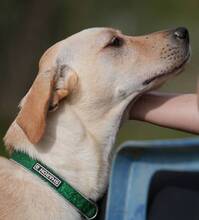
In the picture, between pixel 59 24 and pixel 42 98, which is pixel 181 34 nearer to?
pixel 42 98

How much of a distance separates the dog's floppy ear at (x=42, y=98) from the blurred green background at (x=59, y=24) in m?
4.07

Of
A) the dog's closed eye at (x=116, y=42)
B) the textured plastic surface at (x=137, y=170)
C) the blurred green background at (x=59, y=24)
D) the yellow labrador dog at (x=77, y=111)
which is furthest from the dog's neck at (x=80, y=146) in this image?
the blurred green background at (x=59, y=24)

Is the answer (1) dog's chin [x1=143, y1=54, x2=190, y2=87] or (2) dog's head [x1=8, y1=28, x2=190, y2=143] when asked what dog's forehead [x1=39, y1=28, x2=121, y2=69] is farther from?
(1) dog's chin [x1=143, y1=54, x2=190, y2=87]

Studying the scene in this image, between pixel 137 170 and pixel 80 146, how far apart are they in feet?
1.80

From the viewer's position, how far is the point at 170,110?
2.39 metres

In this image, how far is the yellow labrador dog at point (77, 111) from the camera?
7.77 feet

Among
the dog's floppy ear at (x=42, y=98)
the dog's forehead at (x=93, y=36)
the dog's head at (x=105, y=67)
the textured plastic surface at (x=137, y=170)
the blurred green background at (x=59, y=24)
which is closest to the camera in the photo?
the textured plastic surface at (x=137, y=170)

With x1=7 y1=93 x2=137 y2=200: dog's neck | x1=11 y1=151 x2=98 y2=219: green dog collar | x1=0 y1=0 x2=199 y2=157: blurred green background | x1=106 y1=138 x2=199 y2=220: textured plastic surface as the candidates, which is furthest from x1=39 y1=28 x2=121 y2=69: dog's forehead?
x1=0 y1=0 x2=199 y2=157: blurred green background

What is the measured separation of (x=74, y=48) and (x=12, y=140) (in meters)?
0.43

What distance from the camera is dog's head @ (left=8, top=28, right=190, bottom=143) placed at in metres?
2.50

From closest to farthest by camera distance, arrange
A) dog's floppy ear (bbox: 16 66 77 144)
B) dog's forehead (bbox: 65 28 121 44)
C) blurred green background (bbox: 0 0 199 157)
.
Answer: dog's floppy ear (bbox: 16 66 77 144)
dog's forehead (bbox: 65 28 121 44)
blurred green background (bbox: 0 0 199 157)

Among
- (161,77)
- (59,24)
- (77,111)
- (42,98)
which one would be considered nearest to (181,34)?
(161,77)

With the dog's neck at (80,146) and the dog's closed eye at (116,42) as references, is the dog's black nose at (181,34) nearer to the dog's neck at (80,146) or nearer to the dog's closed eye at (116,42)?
the dog's closed eye at (116,42)

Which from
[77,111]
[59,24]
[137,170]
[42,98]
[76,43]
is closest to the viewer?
[137,170]
